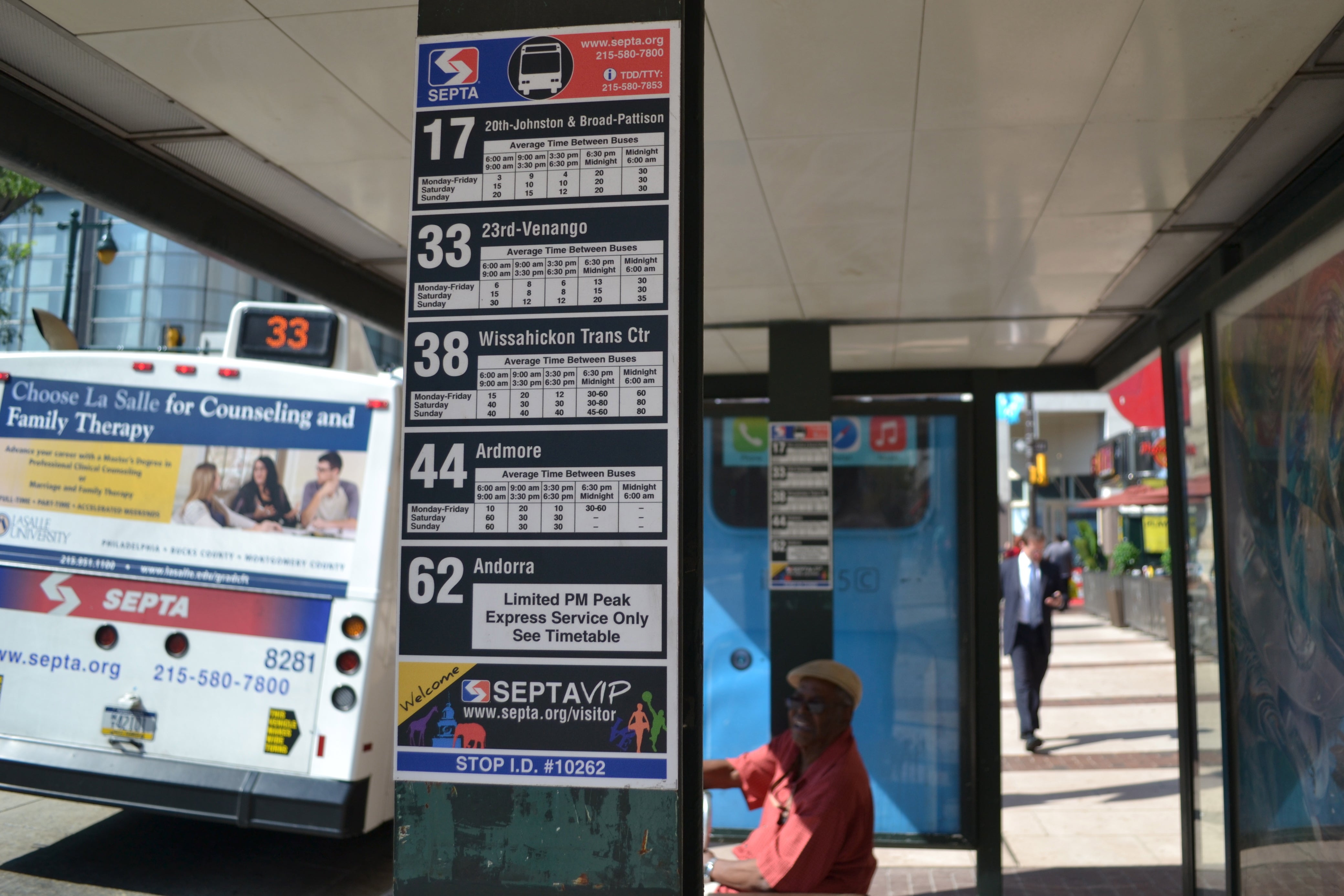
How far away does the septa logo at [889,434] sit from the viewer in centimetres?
646

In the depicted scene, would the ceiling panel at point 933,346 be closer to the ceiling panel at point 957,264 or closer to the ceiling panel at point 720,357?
the ceiling panel at point 957,264

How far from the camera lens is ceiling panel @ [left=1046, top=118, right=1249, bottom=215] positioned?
318 cm

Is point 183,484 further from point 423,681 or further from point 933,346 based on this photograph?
point 423,681

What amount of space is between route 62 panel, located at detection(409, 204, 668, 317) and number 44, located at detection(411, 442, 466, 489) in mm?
251

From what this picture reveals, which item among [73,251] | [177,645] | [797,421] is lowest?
[177,645]

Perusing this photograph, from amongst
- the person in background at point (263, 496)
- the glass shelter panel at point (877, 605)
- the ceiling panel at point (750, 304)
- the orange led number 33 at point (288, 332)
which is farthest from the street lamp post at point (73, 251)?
the ceiling panel at point (750, 304)

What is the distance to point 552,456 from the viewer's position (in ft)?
5.95

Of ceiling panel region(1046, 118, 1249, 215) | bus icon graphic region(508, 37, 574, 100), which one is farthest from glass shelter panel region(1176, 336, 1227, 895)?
bus icon graphic region(508, 37, 574, 100)

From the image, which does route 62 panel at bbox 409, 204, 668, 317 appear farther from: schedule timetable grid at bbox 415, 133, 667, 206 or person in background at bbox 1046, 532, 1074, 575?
person in background at bbox 1046, 532, 1074, 575

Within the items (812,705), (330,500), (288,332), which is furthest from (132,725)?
(812,705)

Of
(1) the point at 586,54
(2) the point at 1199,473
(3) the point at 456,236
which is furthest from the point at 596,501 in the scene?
(2) the point at 1199,473

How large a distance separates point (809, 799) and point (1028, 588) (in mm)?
6563

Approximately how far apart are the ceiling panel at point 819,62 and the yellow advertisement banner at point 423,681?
65.8 inches

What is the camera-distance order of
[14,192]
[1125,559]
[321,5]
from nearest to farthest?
1. [321,5]
2. [14,192]
3. [1125,559]
